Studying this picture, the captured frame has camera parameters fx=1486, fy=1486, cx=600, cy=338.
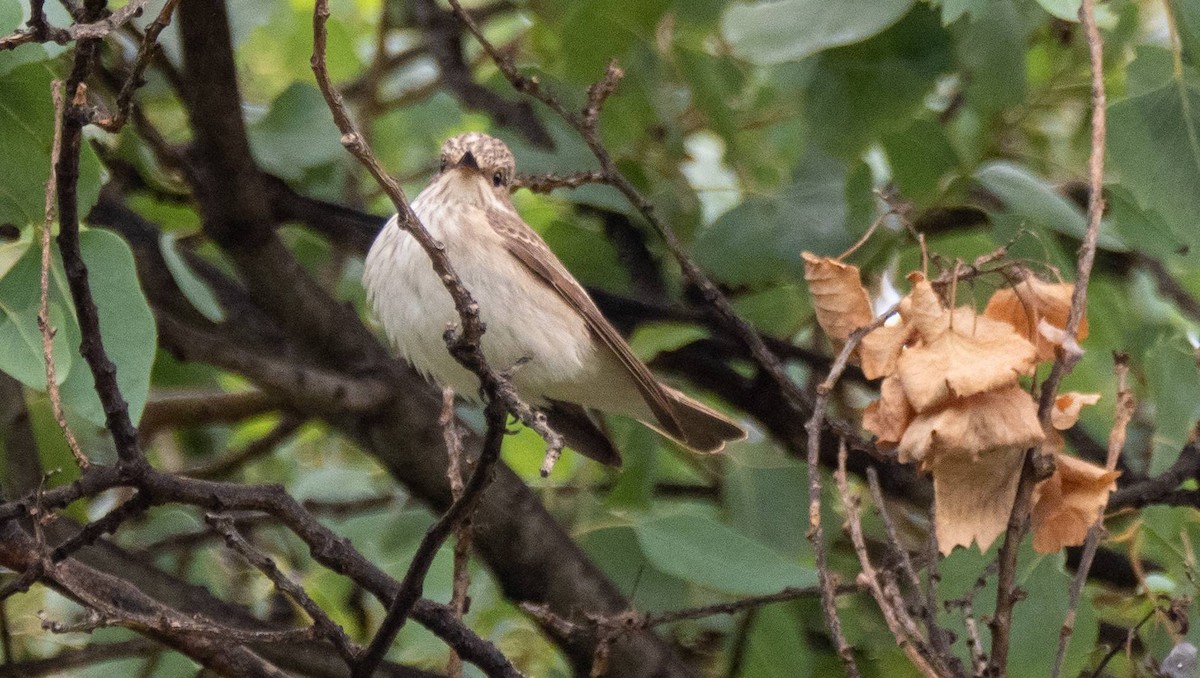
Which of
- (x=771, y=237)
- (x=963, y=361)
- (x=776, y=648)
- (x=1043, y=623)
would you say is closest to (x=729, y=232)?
(x=771, y=237)

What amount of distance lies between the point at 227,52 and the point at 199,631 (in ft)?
5.55

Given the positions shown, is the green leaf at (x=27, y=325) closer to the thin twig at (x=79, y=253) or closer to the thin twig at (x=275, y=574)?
the thin twig at (x=79, y=253)

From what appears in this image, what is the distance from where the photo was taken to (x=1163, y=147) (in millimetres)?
3010

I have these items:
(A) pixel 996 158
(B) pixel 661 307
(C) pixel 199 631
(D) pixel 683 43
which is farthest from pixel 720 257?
(C) pixel 199 631

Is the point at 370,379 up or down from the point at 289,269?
down

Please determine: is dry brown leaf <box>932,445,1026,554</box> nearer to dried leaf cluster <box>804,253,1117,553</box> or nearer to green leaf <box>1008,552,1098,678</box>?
dried leaf cluster <box>804,253,1117,553</box>

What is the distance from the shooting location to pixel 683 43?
12.5 feet

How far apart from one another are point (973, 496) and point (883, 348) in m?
0.30

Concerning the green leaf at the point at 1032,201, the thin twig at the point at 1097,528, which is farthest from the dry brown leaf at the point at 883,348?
the green leaf at the point at 1032,201

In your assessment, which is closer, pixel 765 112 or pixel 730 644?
pixel 730 644

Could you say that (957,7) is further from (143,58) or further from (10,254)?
(10,254)

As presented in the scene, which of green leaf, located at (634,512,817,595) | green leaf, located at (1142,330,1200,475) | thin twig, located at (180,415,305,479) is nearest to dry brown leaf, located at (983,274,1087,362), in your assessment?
green leaf, located at (1142,330,1200,475)

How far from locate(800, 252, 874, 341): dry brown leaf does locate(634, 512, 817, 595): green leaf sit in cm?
76

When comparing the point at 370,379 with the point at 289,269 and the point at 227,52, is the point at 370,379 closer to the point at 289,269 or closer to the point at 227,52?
the point at 289,269
